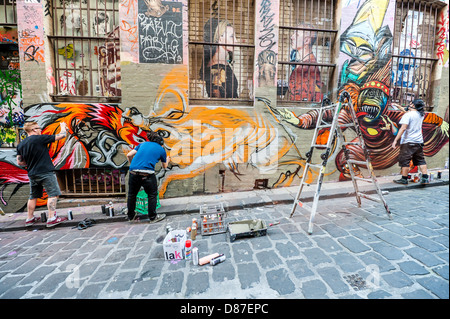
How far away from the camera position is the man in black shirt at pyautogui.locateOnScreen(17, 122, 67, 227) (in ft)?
13.2

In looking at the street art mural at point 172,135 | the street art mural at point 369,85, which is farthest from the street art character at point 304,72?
the street art mural at point 172,135

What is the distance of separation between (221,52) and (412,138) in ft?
19.1

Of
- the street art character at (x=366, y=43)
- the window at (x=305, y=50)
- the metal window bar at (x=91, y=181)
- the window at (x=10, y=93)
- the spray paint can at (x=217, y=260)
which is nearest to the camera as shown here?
the spray paint can at (x=217, y=260)

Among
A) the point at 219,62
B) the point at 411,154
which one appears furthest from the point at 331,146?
the point at 219,62

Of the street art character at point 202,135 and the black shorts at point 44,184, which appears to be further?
the street art character at point 202,135

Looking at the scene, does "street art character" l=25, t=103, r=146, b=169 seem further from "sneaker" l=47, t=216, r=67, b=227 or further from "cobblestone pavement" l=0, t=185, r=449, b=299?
"cobblestone pavement" l=0, t=185, r=449, b=299

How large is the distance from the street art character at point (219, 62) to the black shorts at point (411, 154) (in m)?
5.09

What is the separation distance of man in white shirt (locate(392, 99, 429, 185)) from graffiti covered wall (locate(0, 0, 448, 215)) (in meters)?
0.81

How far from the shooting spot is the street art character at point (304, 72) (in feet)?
19.8

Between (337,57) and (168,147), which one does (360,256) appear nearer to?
(168,147)

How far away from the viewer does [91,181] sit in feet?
17.7

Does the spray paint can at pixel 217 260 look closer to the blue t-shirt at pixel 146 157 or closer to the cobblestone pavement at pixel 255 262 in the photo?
the cobblestone pavement at pixel 255 262

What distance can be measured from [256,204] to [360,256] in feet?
7.75

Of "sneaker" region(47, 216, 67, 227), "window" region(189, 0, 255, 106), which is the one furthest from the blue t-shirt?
"window" region(189, 0, 255, 106)
